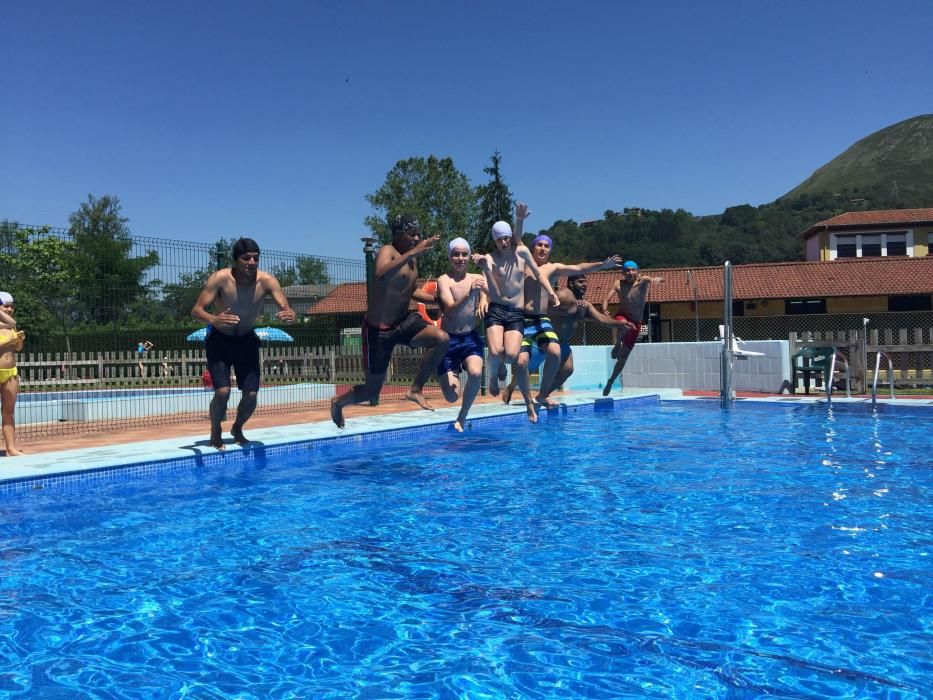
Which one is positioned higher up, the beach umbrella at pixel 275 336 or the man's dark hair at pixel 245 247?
the man's dark hair at pixel 245 247

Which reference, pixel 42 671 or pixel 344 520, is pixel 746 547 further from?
pixel 42 671

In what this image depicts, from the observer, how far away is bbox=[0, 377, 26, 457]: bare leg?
7.50 m

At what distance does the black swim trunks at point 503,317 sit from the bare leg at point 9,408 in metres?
4.64

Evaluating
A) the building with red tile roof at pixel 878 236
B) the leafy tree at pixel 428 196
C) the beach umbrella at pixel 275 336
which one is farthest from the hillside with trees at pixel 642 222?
the beach umbrella at pixel 275 336

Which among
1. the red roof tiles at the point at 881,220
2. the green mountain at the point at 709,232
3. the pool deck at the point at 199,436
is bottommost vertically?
the pool deck at the point at 199,436

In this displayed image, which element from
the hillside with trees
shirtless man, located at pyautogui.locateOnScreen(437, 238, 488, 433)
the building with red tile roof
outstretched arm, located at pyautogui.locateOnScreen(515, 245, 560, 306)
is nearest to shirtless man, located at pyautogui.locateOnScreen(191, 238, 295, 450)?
shirtless man, located at pyautogui.locateOnScreen(437, 238, 488, 433)

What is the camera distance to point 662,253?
85500mm

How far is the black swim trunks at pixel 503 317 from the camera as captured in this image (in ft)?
27.1

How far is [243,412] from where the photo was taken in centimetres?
788

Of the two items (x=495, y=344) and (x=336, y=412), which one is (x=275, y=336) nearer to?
(x=336, y=412)

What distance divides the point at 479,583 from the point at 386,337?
3.60 m

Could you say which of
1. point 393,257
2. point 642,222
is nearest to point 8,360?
point 393,257

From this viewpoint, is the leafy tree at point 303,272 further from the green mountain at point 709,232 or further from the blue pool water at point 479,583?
the green mountain at point 709,232

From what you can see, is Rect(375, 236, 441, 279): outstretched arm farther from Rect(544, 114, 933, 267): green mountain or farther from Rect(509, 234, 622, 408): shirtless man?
Rect(544, 114, 933, 267): green mountain
